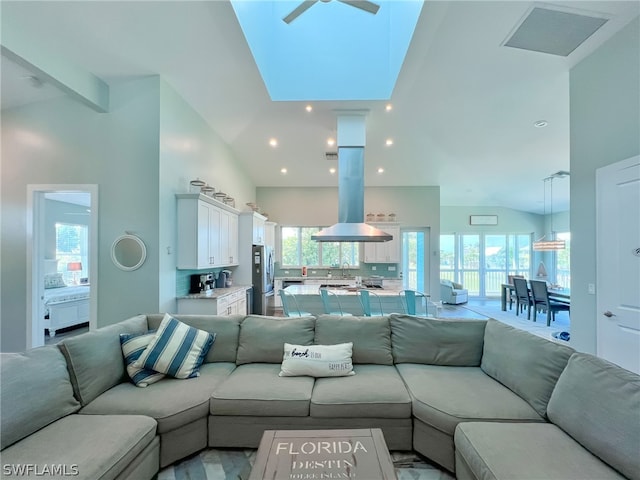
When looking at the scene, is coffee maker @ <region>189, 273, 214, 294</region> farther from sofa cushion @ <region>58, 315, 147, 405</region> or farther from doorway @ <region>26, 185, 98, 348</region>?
sofa cushion @ <region>58, 315, 147, 405</region>

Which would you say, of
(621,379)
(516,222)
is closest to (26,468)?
(621,379)

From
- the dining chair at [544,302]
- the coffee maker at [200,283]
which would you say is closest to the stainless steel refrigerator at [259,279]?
the coffee maker at [200,283]

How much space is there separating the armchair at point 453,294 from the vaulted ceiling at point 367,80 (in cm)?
325

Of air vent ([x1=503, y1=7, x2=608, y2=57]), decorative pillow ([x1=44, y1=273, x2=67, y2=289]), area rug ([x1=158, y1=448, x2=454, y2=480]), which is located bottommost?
area rug ([x1=158, y1=448, x2=454, y2=480])

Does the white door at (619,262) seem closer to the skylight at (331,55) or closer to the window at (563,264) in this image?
the skylight at (331,55)

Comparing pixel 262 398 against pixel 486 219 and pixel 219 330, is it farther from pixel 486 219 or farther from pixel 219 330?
pixel 486 219

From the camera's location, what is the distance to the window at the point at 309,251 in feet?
26.6

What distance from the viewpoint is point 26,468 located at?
1422mm

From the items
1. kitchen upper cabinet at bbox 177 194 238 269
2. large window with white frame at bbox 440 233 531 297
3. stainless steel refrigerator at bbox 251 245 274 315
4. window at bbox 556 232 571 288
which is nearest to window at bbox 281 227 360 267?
stainless steel refrigerator at bbox 251 245 274 315

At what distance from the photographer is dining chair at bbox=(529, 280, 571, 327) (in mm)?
6270

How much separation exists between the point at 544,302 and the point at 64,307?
919cm

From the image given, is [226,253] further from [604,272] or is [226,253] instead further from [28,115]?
[604,272]

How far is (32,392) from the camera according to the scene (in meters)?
1.76

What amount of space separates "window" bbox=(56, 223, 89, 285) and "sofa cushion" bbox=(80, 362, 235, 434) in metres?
5.80
